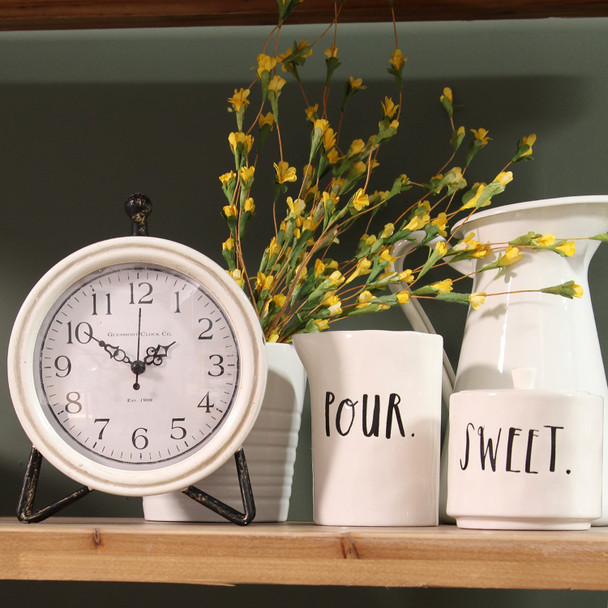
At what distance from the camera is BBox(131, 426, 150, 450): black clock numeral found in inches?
29.6

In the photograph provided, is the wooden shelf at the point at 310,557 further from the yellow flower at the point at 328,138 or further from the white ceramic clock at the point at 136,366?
the yellow flower at the point at 328,138

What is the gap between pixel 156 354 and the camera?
0.77m

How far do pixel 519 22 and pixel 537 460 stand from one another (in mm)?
649

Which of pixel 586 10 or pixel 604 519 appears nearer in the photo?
pixel 604 519

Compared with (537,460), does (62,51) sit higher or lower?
higher

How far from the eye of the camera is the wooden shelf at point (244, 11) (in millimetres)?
1048

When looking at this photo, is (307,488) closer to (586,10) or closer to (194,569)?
(194,569)

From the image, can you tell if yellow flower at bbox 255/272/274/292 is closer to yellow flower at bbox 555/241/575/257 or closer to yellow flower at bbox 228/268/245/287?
yellow flower at bbox 228/268/245/287

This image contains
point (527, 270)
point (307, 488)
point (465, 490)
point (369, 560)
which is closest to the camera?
point (369, 560)

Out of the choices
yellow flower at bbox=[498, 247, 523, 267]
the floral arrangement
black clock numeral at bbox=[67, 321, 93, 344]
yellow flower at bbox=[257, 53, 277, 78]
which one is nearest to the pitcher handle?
the floral arrangement

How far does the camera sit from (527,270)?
86 cm

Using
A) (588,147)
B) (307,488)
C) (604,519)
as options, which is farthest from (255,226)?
(604,519)

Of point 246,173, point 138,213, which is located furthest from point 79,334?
point 246,173

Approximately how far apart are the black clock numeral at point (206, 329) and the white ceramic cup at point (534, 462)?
0.25 meters
